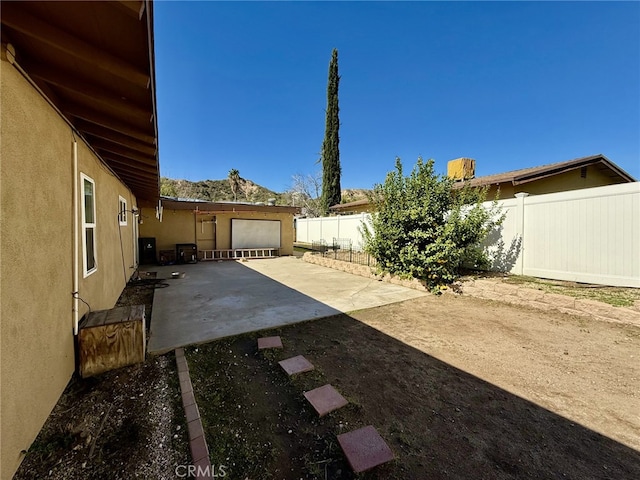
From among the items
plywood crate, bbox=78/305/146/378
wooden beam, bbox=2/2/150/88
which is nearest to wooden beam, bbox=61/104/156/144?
wooden beam, bbox=2/2/150/88

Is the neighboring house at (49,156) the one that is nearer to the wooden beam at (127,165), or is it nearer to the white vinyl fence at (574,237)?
the wooden beam at (127,165)

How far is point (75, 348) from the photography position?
2568 millimetres

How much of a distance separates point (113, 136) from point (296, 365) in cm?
369

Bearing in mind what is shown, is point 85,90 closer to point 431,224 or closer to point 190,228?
point 431,224

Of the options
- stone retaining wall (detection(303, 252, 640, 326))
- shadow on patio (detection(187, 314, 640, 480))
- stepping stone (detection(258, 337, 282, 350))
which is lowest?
shadow on patio (detection(187, 314, 640, 480))

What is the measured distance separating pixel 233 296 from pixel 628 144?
17348mm

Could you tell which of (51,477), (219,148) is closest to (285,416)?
(51,477)

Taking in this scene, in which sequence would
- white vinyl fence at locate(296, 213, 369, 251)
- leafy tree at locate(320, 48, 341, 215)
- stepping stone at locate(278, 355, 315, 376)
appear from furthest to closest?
1. leafy tree at locate(320, 48, 341, 215)
2. white vinyl fence at locate(296, 213, 369, 251)
3. stepping stone at locate(278, 355, 315, 376)

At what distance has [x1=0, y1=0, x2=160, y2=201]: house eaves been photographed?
132cm

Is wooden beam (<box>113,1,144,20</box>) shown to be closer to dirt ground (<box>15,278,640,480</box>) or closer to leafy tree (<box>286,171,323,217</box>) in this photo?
dirt ground (<box>15,278,640,480</box>)

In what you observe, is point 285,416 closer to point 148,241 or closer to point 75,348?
point 75,348

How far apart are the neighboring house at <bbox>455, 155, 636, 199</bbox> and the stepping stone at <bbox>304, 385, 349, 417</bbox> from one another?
8.63 meters

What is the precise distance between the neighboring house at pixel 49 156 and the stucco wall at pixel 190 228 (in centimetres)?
941

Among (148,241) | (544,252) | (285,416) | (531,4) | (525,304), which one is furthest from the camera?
(148,241)
